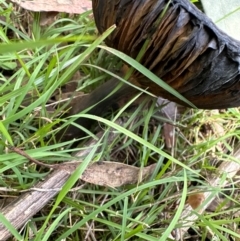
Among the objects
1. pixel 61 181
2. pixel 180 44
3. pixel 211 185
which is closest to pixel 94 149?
pixel 61 181

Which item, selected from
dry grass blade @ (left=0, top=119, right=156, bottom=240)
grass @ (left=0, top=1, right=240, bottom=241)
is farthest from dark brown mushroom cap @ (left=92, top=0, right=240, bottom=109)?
dry grass blade @ (left=0, top=119, right=156, bottom=240)

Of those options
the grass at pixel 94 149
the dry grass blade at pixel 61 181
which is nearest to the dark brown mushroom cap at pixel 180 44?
the grass at pixel 94 149

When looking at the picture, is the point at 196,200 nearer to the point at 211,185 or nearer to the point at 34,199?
the point at 211,185

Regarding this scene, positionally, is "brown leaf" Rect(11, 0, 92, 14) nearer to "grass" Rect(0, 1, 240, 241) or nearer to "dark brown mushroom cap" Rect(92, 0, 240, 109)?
"grass" Rect(0, 1, 240, 241)

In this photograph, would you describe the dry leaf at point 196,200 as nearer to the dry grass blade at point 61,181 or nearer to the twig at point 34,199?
the dry grass blade at point 61,181

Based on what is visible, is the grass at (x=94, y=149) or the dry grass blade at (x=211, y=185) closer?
the grass at (x=94, y=149)
